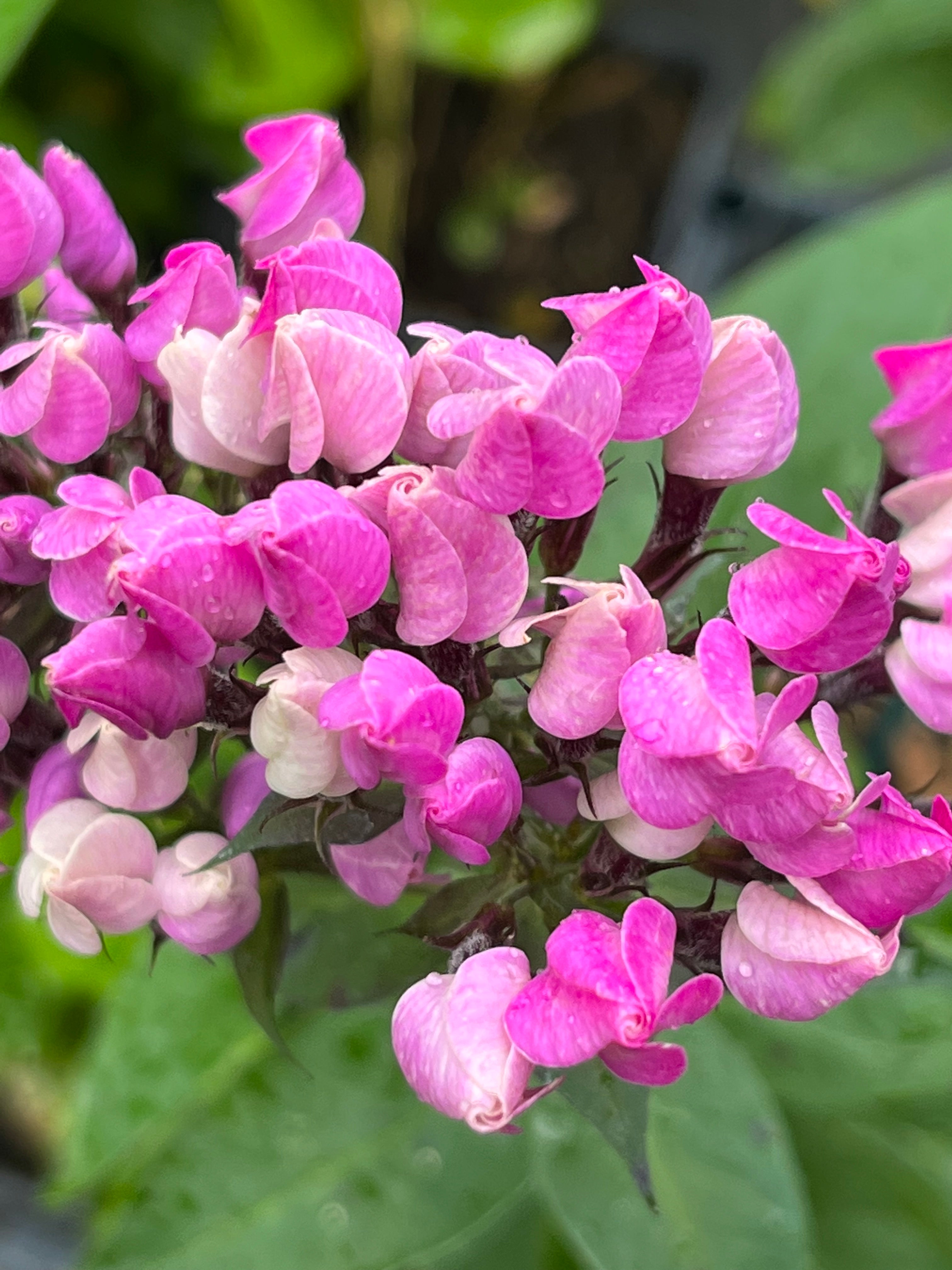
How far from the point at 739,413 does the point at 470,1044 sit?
19 cm

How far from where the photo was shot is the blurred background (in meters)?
0.53

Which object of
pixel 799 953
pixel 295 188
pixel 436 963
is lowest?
pixel 436 963

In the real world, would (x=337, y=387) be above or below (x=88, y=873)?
above

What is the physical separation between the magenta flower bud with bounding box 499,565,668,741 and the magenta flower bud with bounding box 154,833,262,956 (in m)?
0.10

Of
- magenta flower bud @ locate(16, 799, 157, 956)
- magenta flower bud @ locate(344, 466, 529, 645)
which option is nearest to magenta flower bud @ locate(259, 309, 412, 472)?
magenta flower bud @ locate(344, 466, 529, 645)

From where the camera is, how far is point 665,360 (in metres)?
0.31

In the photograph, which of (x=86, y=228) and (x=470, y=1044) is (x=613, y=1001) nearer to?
(x=470, y=1044)

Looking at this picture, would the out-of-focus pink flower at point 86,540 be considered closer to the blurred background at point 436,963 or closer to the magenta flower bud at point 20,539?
the magenta flower bud at point 20,539

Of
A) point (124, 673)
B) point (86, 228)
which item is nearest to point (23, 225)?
point (86, 228)

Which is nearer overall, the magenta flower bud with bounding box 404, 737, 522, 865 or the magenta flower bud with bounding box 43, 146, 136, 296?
the magenta flower bud with bounding box 404, 737, 522, 865

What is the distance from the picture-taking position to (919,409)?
1.23ft

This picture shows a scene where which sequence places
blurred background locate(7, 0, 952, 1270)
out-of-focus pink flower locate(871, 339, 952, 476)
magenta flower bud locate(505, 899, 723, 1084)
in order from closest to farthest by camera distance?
magenta flower bud locate(505, 899, 723, 1084)
out-of-focus pink flower locate(871, 339, 952, 476)
blurred background locate(7, 0, 952, 1270)

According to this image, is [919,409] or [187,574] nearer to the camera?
[187,574]

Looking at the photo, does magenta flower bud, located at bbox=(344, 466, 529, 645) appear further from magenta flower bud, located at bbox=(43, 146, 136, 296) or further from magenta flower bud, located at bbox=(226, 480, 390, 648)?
magenta flower bud, located at bbox=(43, 146, 136, 296)
